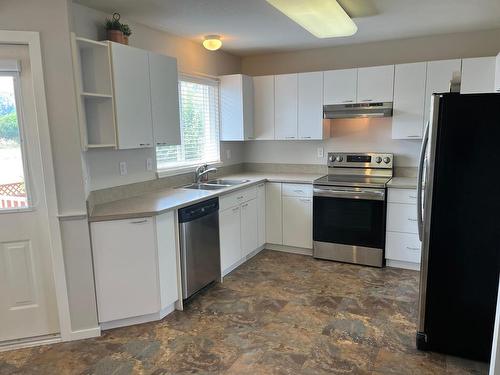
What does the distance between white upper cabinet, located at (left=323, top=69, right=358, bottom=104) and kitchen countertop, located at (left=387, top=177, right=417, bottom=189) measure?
998 millimetres

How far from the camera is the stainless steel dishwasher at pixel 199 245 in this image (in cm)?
305

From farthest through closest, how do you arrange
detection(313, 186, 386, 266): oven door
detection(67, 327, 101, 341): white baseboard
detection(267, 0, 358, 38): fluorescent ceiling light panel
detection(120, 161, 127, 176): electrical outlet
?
1. detection(313, 186, 386, 266): oven door
2. detection(120, 161, 127, 176): electrical outlet
3. detection(67, 327, 101, 341): white baseboard
4. detection(267, 0, 358, 38): fluorescent ceiling light panel

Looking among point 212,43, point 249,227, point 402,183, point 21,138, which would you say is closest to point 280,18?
point 212,43

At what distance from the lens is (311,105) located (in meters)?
4.33

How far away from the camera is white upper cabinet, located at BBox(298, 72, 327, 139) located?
428cm

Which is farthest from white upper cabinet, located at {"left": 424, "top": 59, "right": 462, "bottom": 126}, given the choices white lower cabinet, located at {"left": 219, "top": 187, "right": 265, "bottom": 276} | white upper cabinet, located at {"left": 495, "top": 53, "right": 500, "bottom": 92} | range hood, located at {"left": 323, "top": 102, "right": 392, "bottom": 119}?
white lower cabinet, located at {"left": 219, "top": 187, "right": 265, "bottom": 276}

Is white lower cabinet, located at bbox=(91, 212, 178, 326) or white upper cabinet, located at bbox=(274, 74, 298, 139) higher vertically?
white upper cabinet, located at bbox=(274, 74, 298, 139)

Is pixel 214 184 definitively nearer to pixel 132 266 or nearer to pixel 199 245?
pixel 199 245

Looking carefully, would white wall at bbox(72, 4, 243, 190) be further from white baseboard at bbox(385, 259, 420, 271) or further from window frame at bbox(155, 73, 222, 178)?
white baseboard at bbox(385, 259, 420, 271)

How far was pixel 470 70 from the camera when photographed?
3.63m

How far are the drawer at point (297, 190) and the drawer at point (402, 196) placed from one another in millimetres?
850

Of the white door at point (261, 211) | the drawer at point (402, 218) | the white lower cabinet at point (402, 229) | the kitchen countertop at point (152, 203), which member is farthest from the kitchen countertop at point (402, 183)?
the white door at point (261, 211)

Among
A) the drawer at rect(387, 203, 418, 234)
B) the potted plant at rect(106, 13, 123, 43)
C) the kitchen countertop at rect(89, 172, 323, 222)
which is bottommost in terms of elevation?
the drawer at rect(387, 203, 418, 234)

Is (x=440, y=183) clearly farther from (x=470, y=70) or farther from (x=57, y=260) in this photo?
(x=57, y=260)
